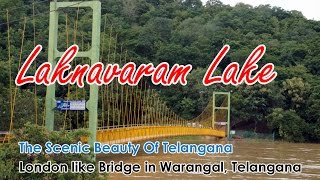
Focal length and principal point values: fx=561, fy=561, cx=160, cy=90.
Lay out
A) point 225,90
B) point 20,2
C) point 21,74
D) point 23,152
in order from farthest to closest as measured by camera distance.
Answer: point 225,90
point 20,2
point 21,74
point 23,152

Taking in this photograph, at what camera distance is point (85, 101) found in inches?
535

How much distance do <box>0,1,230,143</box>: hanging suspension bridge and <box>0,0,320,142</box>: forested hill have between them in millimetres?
712

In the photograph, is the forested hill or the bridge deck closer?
the bridge deck

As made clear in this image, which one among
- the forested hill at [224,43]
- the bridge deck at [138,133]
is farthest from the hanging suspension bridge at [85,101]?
the forested hill at [224,43]

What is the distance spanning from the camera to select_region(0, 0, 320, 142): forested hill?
1523 inches

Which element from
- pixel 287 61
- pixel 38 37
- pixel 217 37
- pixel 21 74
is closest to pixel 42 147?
pixel 21 74

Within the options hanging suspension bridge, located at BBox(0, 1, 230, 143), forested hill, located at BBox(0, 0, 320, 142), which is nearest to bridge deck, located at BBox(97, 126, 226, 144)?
hanging suspension bridge, located at BBox(0, 1, 230, 143)

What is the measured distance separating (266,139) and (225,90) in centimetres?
631

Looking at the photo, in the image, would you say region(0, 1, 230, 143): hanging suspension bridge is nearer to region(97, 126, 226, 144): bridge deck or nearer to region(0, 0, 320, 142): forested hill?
region(97, 126, 226, 144): bridge deck

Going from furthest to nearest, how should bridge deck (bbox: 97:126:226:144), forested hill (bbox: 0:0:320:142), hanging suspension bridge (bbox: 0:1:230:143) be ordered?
forested hill (bbox: 0:0:320:142) → bridge deck (bbox: 97:126:226:144) → hanging suspension bridge (bbox: 0:1:230:143)

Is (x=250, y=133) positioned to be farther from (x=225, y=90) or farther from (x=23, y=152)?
(x=23, y=152)

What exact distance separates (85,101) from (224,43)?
37.1m

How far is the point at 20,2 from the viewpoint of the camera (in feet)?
129

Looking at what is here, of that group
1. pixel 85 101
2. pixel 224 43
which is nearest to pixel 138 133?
pixel 85 101
